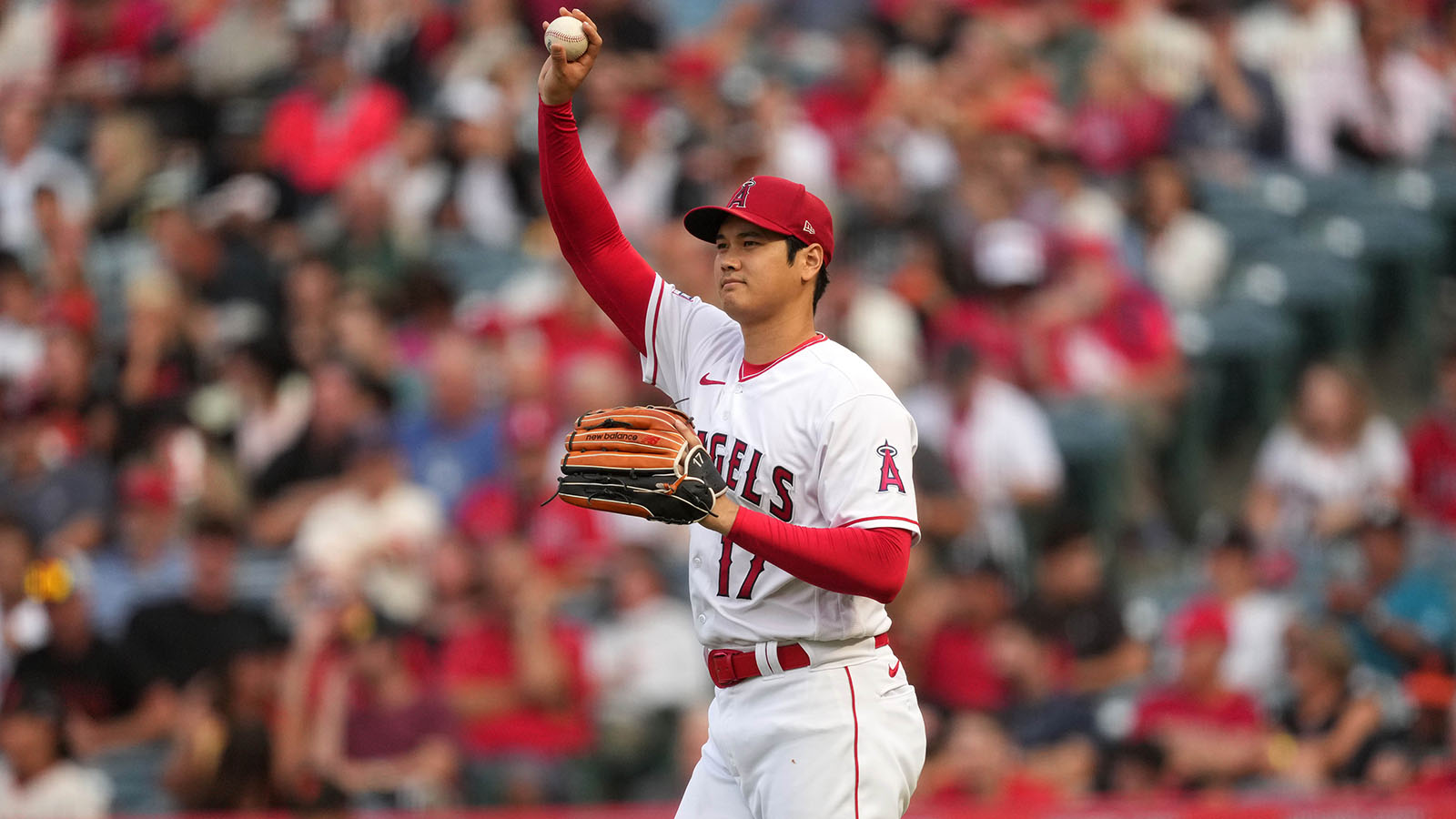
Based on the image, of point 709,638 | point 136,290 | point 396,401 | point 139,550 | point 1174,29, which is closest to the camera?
point 709,638

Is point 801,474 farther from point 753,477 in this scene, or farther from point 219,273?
point 219,273

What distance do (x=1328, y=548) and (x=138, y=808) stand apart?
527 centimetres

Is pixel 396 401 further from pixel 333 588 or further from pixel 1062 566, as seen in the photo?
pixel 1062 566

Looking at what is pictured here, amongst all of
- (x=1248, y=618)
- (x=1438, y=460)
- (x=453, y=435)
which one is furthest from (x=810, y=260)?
(x=1438, y=460)

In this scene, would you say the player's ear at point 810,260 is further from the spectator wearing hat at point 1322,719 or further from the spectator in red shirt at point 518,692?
the spectator wearing hat at point 1322,719

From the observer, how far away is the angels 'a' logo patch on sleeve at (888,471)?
3496 millimetres

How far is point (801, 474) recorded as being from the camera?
3629 millimetres

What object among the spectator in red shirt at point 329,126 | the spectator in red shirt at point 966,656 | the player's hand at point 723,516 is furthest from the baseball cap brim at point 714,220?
the spectator in red shirt at point 329,126

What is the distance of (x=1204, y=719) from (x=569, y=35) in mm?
4384

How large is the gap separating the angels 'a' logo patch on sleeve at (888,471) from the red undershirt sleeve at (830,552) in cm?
11

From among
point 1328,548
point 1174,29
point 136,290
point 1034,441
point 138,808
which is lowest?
point 138,808

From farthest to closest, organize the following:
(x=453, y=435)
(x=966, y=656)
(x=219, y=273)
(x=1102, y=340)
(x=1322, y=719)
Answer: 1. (x=219, y=273)
2. (x=1102, y=340)
3. (x=453, y=435)
4. (x=966, y=656)
5. (x=1322, y=719)

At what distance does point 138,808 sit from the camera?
704cm

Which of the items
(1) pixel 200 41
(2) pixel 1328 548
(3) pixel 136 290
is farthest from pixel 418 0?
(2) pixel 1328 548
